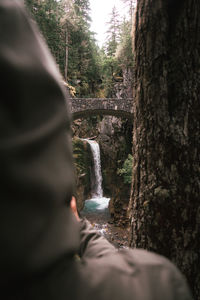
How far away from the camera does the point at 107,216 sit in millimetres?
11250

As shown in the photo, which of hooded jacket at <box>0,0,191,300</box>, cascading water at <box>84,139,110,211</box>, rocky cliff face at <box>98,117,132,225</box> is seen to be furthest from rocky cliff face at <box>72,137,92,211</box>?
hooded jacket at <box>0,0,191,300</box>

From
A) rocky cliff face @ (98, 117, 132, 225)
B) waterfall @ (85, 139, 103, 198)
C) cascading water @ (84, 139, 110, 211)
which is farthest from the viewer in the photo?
waterfall @ (85, 139, 103, 198)

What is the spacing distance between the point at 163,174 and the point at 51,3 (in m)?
20.3

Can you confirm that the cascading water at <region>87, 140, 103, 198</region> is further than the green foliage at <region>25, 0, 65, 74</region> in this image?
No

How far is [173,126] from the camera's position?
3.92 feet

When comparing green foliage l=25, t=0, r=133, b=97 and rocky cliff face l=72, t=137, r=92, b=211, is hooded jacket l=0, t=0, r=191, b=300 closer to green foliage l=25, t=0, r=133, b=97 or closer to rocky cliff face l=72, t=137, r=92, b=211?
rocky cliff face l=72, t=137, r=92, b=211

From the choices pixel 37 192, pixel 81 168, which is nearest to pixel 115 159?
pixel 81 168

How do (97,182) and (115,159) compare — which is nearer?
(115,159)

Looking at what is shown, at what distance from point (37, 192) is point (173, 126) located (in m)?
1.02

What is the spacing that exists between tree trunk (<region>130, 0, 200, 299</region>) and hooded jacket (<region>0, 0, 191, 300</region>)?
0.79m

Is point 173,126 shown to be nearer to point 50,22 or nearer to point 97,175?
point 97,175

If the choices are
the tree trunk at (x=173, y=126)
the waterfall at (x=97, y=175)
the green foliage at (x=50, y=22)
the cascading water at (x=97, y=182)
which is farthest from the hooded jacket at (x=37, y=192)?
the green foliage at (x=50, y=22)

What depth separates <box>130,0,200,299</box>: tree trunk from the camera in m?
1.16

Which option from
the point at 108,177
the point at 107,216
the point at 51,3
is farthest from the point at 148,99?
the point at 51,3
